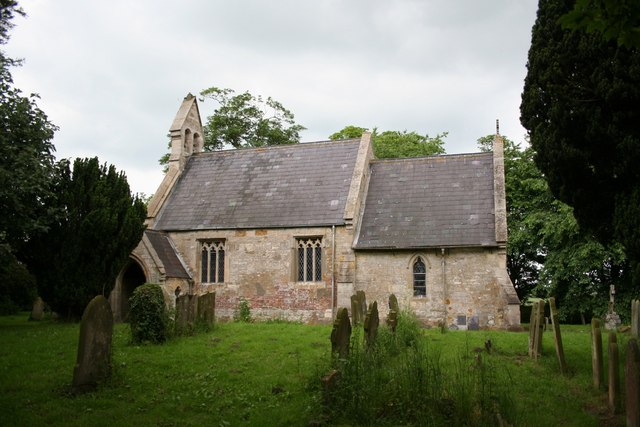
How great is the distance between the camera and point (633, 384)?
22.0 ft

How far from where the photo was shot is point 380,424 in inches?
279

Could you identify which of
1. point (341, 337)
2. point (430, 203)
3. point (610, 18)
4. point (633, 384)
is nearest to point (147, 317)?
point (341, 337)

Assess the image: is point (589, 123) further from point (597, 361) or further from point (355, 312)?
point (355, 312)

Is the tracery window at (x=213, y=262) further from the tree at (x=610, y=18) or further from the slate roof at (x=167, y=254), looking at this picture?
the tree at (x=610, y=18)

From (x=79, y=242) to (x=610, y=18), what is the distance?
17.0 m

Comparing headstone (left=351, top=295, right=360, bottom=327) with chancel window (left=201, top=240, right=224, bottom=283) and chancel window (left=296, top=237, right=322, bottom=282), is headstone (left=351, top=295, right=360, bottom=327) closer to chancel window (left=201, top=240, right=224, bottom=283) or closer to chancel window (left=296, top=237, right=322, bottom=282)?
chancel window (left=296, top=237, right=322, bottom=282)

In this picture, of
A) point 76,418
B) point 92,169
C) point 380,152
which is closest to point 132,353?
point 76,418

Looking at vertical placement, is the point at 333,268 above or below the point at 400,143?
below

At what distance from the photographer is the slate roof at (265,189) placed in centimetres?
2275

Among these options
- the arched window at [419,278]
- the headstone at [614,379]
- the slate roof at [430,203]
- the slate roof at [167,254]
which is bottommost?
the headstone at [614,379]

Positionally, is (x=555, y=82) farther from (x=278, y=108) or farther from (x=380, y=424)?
(x=278, y=108)

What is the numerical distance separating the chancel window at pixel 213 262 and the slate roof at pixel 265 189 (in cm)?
82

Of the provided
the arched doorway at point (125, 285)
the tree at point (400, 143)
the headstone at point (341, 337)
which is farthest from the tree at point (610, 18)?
the tree at point (400, 143)

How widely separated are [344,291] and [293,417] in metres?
12.9
